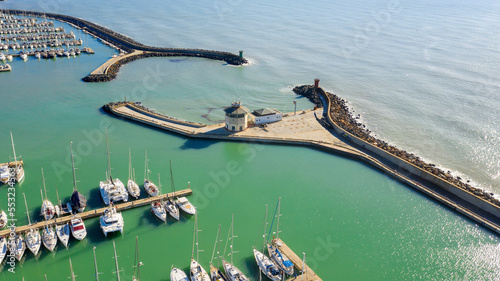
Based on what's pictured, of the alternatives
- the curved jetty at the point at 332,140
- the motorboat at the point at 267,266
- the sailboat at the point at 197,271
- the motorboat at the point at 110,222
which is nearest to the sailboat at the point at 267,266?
the motorboat at the point at 267,266

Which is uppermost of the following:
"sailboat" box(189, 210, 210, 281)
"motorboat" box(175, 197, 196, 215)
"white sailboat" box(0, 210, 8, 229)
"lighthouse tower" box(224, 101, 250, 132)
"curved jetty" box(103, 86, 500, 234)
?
"lighthouse tower" box(224, 101, 250, 132)

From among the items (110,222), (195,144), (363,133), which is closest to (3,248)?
(110,222)

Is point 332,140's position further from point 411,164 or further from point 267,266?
point 267,266

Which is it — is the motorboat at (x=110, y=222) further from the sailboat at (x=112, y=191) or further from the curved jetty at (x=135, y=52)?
the curved jetty at (x=135, y=52)

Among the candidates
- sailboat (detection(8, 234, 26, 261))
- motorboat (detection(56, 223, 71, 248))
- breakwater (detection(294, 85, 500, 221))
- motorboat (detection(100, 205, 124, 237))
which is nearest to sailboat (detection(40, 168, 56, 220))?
motorboat (detection(56, 223, 71, 248))

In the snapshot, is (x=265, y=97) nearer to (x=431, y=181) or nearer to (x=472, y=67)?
(x=431, y=181)

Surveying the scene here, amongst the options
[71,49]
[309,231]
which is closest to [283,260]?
[309,231]

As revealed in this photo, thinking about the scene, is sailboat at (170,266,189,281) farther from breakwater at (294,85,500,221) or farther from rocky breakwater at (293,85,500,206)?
rocky breakwater at (293,85,500,206)
